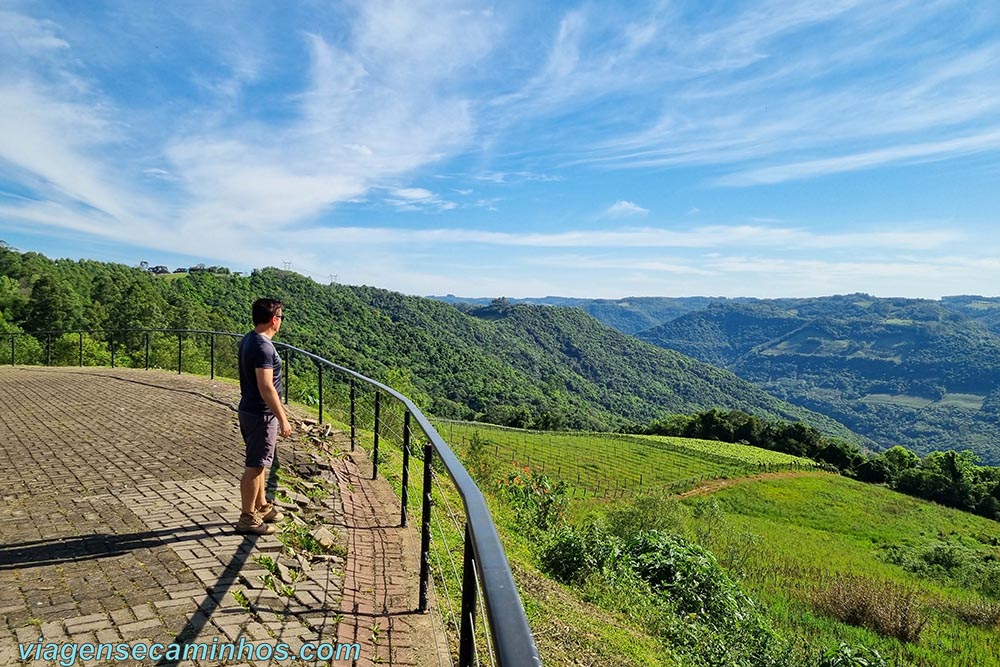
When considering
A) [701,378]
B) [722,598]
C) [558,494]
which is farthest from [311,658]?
[701,378]

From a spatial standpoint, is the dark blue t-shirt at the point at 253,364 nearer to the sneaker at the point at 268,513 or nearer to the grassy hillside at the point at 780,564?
the sneaker at the point at 268,513

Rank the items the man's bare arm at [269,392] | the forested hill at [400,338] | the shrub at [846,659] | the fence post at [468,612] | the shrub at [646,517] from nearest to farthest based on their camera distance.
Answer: the fence post at [468,612] → the man's bare arm at [269,392] → the shrub at [846,659] → the shrub at [646,517] → the forested hill at [400,338]

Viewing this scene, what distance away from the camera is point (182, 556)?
3.56 meters

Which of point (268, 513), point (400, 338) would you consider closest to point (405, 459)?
point (268, 513)

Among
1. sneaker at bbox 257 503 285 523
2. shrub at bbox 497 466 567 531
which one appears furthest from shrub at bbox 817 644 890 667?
sneaker at bbox 257 503 285 523

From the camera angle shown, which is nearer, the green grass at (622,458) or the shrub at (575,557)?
the shrub at (575,557)

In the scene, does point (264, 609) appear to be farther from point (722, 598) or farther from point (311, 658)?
point (722, 598)

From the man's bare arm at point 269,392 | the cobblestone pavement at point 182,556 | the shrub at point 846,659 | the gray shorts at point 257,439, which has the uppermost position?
the man's bare arm at point 269,392

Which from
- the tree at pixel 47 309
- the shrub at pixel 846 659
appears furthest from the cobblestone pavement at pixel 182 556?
the tree at pixel 47 309

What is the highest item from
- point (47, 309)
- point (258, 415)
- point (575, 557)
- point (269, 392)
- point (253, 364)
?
point (47, 309)

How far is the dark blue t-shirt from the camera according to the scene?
397cm

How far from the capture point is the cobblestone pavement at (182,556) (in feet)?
9.21

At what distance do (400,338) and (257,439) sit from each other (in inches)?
4518

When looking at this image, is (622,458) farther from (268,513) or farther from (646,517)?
(268,513)
